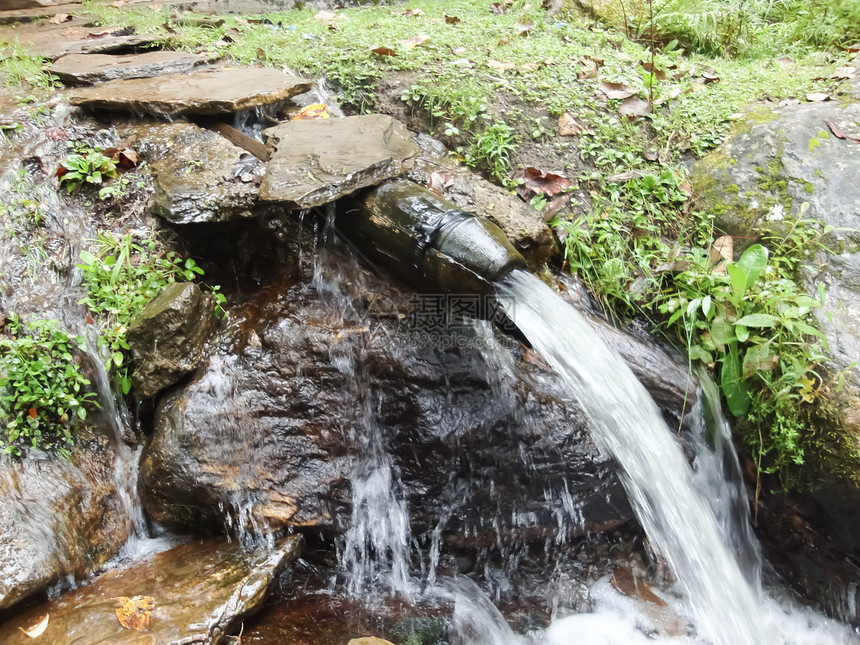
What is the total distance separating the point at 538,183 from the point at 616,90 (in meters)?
1.32

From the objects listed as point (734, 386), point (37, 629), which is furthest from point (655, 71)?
point (37, 629)

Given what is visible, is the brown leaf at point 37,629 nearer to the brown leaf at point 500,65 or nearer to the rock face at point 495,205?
the rock face at point 495,205

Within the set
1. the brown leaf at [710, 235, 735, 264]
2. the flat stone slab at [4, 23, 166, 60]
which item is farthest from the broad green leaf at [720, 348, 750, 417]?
the flat stone slab at [4, 23, 166, 60]

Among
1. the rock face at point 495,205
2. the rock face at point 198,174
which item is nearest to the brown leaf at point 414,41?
the rock face at point 495,205

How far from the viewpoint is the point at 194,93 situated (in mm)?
3691

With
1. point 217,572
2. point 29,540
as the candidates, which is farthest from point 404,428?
point 29,540

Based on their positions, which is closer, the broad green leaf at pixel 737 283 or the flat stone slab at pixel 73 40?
the broad green leaf at pixel 737 283

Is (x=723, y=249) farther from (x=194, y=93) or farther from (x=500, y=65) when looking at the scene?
(x=194, y=93)

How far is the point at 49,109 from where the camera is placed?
3588mm

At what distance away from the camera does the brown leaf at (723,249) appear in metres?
3.30

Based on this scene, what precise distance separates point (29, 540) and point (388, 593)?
161cm

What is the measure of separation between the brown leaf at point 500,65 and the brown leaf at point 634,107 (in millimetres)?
928

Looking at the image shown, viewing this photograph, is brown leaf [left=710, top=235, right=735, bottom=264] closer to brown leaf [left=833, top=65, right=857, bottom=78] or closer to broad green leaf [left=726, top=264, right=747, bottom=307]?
broad green leaf [left=726, top=264, right=747, bottom=307]

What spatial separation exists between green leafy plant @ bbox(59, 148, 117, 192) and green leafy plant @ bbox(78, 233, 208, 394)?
0.42 m
